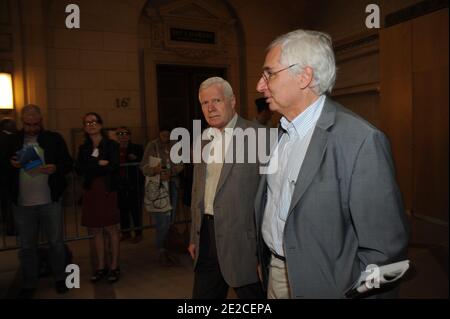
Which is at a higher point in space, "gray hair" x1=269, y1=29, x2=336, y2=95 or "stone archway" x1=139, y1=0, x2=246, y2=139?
"stone archway" x1=139, y1=0, x2=246, y2=139

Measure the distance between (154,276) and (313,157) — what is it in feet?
9.54

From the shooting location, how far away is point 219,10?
8812 millimetres

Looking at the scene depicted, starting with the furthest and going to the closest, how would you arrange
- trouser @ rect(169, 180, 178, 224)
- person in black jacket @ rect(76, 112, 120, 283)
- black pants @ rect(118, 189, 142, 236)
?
black pants @ rect(118, 189, 142, 236), trouser @ rect(169, 180, 178, 224), person in black jacket @ rect(76, 112, 120, 283)

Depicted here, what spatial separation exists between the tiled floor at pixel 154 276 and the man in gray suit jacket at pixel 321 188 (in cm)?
197

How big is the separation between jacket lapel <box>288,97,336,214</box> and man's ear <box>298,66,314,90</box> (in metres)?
0.17

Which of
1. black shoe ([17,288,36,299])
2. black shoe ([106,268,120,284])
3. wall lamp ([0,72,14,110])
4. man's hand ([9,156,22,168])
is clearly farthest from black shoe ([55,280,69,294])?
wall lamp ([0,72,14,110])

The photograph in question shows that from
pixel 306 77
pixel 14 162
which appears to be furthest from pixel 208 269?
pixel 14 162

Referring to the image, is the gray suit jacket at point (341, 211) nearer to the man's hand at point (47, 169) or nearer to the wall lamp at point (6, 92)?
the man's hand at point (47, 169)

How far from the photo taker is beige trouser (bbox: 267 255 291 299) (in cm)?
161

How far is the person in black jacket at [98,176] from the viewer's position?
11.8 feet

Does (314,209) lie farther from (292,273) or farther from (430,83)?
(430,83)

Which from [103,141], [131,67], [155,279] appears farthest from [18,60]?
[155,279]

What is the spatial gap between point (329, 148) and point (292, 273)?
20.3 inches

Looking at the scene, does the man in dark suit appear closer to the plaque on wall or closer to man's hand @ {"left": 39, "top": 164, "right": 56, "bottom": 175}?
man's hand @ {"left": 39, "top": 164, "right": 56, "bottom": 175}
